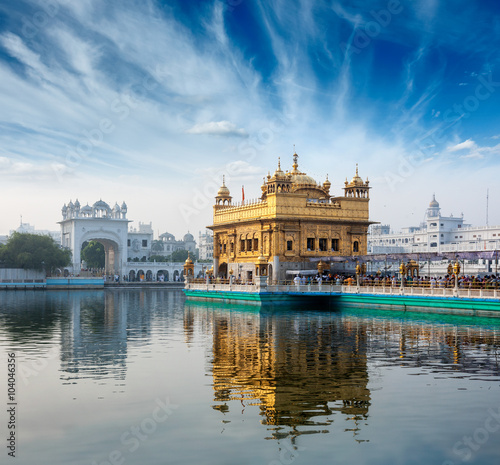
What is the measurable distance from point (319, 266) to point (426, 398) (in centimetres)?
2861

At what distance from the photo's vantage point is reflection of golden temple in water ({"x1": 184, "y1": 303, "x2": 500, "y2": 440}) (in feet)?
36.1

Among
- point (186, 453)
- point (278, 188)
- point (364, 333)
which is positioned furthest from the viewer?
point (278, 188)

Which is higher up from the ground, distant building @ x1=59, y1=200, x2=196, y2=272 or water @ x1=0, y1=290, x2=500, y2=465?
distant building @ x1=59, y1=200, x2=196, y2=272

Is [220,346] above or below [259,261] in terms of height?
below

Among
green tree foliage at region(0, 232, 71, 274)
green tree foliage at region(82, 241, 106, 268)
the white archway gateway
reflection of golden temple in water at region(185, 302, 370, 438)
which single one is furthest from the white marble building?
reflection of golden temple in water at region(185, 302, 370, 438)

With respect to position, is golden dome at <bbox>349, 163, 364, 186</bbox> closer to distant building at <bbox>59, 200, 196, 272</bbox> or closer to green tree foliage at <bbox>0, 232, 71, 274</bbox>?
green tree foliage at <bbox>0, 232, 71, 274</bbox>

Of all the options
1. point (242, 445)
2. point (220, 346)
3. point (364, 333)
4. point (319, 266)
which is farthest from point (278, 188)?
point (242, 445)

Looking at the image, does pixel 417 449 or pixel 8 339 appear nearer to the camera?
pixel 417 449

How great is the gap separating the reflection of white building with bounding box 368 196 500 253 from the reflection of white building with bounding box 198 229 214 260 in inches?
1468

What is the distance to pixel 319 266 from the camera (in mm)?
40156

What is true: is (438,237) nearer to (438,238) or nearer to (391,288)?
(438,238)

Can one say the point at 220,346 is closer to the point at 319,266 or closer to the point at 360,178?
the point at 319,266

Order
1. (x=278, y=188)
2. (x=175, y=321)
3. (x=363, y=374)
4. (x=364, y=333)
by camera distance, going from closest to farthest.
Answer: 1. (x=363, y=374)
2. (x=364, y=333)
3. (x=175, y=321)
4. (x=278, y=188)

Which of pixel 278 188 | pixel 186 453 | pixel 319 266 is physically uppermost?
pixel 278 188
